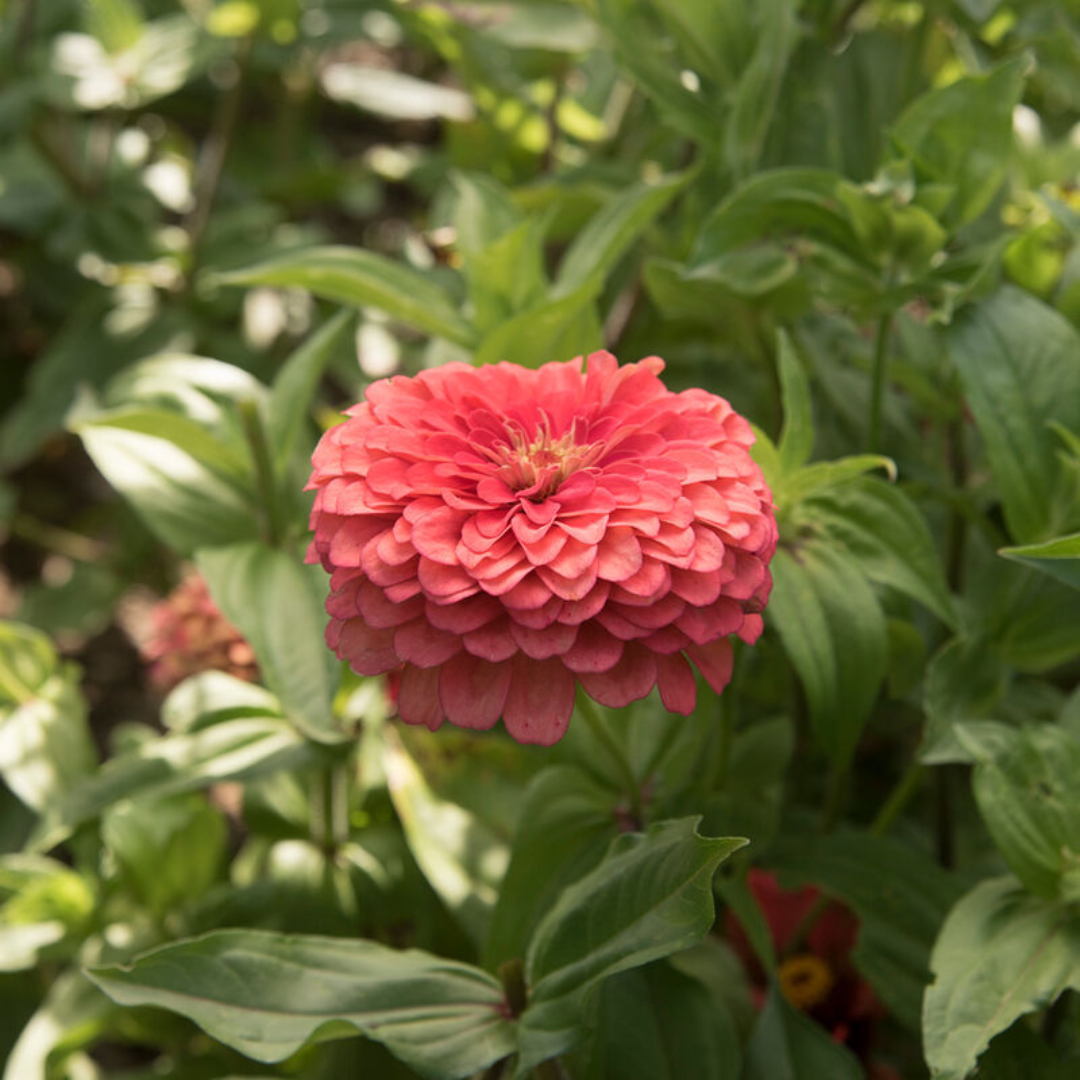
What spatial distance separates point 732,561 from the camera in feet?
1.35

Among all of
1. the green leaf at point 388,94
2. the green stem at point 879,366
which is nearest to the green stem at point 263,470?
the green stem at point 879,366

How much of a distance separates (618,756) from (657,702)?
0.07 metres

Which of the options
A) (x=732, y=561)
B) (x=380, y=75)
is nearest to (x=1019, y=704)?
(x=732, y=561)

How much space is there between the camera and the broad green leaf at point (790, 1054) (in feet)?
1.92

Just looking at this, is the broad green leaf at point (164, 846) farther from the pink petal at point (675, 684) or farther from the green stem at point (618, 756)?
the pink petal at point (675, 684)

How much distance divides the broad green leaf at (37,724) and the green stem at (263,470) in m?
0.19

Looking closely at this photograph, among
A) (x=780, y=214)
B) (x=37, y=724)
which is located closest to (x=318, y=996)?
(x=37, y=724)

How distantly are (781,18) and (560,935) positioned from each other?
1.60ft

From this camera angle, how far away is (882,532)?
1.90 feet

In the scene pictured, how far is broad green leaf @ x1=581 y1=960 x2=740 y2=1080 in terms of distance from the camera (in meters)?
0.59

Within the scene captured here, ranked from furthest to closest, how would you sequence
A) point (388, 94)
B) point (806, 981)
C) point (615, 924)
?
point (388, 94) → point (806, 981) → point (615, 924)

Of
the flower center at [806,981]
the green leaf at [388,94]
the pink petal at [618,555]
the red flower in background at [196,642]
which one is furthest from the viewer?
the green leaf at [388,94]

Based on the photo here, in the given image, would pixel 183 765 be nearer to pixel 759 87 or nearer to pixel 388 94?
pixel 759 87

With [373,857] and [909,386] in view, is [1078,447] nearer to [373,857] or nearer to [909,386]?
[909,386]
